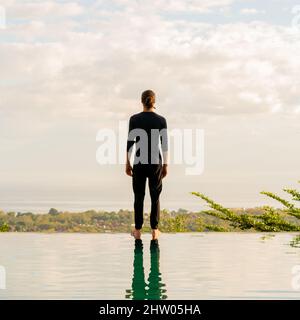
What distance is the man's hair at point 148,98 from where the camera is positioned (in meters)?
9.98

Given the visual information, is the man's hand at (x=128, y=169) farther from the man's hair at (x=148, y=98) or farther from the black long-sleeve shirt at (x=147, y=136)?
the man's hair at (x=148, y=98)

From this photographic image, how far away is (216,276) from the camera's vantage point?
7523 millimetres

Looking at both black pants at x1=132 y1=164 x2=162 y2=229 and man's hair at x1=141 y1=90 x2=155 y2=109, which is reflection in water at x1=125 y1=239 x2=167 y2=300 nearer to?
black pants at x1=132 y1=164 x2=162 y2=229

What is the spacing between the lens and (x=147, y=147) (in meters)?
9.99

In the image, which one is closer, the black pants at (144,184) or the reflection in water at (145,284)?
the reflection in water at (145,284)

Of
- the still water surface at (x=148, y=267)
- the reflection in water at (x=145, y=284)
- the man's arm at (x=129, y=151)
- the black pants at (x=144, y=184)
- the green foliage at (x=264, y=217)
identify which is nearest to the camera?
the reflection in water at (x=145, y=284)

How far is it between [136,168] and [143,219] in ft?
3.03

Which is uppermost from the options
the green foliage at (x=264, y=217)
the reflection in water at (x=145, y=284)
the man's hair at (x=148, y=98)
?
the man's hair at (x=148, y=98)

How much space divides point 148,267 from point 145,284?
1215 millimetres

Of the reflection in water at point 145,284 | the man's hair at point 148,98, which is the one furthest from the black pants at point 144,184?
the reflection in water at point 145,284

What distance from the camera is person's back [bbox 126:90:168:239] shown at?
9992 mm

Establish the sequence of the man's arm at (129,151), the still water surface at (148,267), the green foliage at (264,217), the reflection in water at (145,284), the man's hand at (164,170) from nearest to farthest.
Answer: the reflection in water at (145,284), the still water surface at (148,267), the man's arm at (129,151), the man's hand at (164,170), the green foliage at (264,217)
